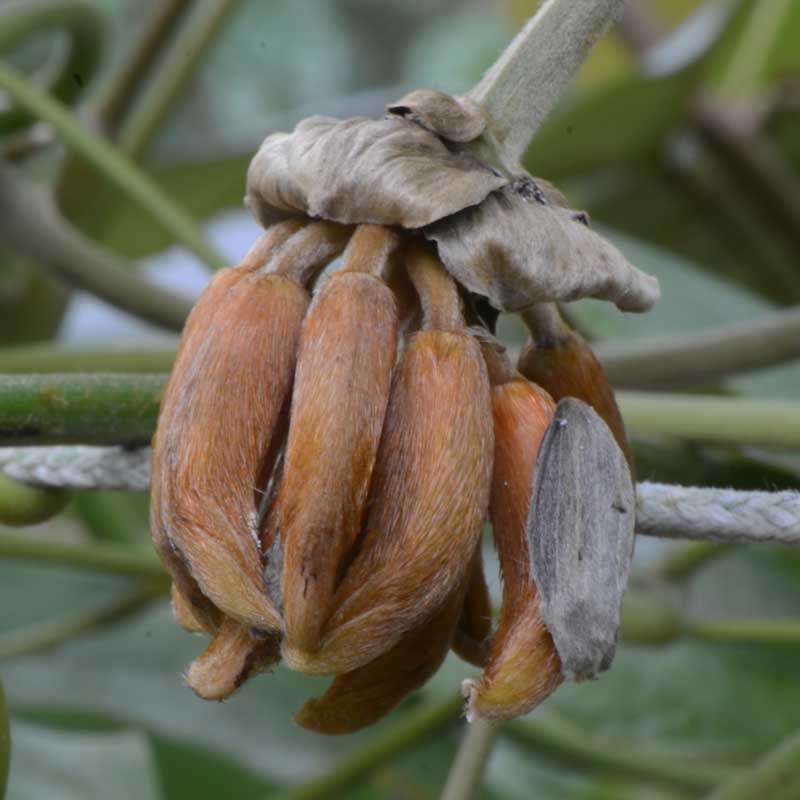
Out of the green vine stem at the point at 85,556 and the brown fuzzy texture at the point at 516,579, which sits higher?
the brown fuzzy texture at the point at 516,579

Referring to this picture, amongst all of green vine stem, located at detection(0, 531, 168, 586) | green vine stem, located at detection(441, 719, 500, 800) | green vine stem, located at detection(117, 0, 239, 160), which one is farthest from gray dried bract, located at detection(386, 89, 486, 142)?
green vine stem, located at detection(117, 0, 239, 160)

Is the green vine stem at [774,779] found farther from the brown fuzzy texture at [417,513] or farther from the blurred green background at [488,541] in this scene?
the brown fuzzy texture at [417,513]

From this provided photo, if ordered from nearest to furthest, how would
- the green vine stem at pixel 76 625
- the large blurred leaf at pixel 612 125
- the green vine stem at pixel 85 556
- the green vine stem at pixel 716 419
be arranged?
the green vine stem at pixel 716 419 < the green vine stem at pixel 85 556 < the green vine stem at pixel 76 625 < the large blurred leaf at pixel 612 125

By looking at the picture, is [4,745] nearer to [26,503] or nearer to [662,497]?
[26,503]

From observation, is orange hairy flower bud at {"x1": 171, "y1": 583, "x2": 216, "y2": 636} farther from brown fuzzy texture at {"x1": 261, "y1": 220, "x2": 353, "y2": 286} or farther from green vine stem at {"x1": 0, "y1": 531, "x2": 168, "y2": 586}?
green vine stem at {"x1": 0, "y1": 531, "x2": 168, "y2": 586}

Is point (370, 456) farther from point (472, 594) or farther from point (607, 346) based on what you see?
point (607, 346)

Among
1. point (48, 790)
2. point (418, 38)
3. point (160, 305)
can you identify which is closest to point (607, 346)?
point (160, 305)

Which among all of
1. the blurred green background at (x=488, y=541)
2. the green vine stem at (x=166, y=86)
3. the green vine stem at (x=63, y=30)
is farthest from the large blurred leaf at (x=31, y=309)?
the green vine stem at (x=63, y=30)
